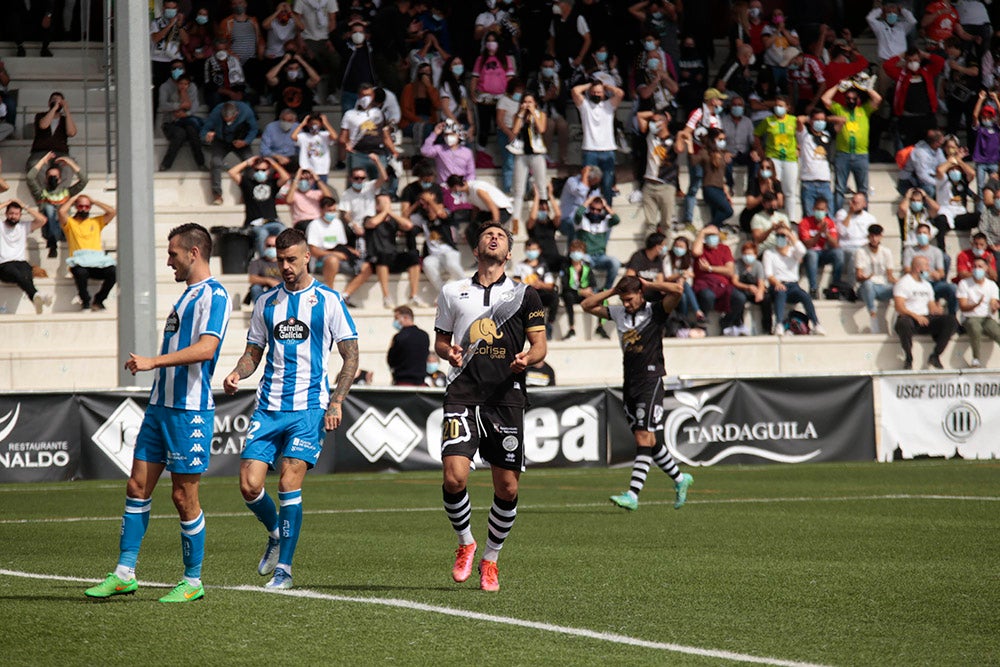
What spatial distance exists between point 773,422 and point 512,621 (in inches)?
603

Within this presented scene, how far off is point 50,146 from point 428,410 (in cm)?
927

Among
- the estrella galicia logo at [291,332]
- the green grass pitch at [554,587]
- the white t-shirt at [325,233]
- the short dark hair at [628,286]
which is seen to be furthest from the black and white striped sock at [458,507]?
the white t-shirt at [325,233]

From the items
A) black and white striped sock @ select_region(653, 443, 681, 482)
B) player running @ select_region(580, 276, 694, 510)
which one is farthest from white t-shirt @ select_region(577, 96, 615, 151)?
black and white striped sock @ select_region(653, 443, 681, 482)

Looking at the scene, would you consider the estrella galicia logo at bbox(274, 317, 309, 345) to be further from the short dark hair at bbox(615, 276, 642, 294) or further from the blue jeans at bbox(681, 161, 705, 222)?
the blue jeans at bbox(681, 161, 705, 222)

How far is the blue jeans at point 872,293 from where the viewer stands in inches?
1054

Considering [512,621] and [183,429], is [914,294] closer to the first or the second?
[512,621]

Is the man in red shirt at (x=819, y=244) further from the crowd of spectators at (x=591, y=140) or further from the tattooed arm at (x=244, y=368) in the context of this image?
the tattooed arm at (x=244, y=368)

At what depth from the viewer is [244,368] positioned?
8.88 metres

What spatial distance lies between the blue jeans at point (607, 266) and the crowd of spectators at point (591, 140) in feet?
0.16

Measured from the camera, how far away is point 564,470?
21.5 metres

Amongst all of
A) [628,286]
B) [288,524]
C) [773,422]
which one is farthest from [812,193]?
[288,524]

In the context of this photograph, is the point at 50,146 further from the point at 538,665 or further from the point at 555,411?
the point at 538,665

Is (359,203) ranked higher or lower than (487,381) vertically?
higher

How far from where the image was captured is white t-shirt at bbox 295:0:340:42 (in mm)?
28312
